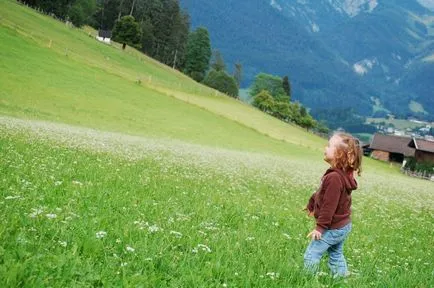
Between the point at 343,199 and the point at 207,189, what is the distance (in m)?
7.20

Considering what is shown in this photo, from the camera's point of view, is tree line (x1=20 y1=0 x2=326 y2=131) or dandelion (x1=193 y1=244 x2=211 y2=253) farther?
tree line (x1=20 y1=0 x2=326 y2=131)

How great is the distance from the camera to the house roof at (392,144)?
12888 cm

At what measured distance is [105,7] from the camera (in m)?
169

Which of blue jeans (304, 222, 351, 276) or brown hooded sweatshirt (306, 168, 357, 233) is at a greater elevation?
brown hooded sweatshirt (306, 168, 357, 233)

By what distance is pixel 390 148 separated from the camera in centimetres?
13312

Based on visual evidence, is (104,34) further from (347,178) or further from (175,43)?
(347,178)

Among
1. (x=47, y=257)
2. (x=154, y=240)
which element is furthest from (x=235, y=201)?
(x=47, y=257)

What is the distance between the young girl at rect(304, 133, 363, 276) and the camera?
A: 22.9 ft

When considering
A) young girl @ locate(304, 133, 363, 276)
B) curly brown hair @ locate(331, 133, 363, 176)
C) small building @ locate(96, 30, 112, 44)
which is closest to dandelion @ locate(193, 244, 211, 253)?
young girl @ locate(304, 133, 363, 276)

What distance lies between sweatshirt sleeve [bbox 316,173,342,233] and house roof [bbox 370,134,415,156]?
423 ft

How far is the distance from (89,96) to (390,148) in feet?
320

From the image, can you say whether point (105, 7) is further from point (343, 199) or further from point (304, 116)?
point (343, 199)

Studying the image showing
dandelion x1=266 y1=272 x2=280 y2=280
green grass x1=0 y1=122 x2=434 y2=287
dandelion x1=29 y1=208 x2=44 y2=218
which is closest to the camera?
green grass x1=0 y1=122 x2=434 y2=287

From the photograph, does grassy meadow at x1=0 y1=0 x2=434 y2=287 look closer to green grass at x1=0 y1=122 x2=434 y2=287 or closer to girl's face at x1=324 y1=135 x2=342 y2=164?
green grass at x1=0 y1=122 x2=434 y2=287
